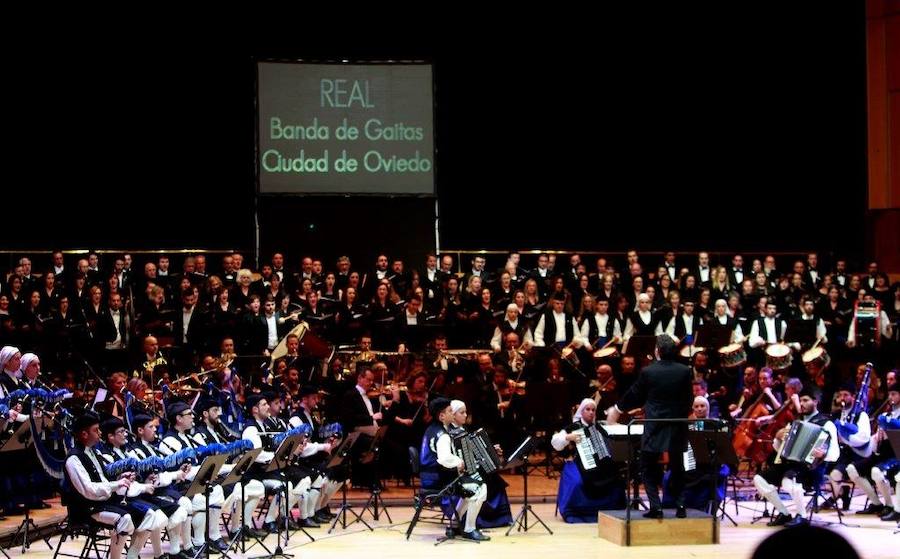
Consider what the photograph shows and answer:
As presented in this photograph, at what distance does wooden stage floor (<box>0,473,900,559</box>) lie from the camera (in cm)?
901

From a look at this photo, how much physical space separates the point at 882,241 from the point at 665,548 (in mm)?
12828

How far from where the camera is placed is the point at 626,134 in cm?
2061

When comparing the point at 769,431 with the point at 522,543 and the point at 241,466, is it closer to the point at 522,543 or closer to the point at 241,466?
the point at 522,543

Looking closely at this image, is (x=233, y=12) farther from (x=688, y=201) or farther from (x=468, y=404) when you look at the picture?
(x=468, y=404)

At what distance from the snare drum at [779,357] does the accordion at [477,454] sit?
5354 mm

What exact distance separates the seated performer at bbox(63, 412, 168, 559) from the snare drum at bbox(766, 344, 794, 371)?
8381 mm

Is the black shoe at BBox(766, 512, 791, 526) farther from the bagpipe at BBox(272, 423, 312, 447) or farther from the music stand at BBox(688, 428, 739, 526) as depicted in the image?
the bagpipe at BBox(272, 423, 312, 447)

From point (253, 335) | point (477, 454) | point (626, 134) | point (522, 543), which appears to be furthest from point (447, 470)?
point (626, 134)

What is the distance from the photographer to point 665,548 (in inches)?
355

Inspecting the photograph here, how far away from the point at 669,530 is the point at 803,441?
5.86ft

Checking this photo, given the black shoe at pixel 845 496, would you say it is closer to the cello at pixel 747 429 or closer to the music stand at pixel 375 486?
the cello at pixel 747 429

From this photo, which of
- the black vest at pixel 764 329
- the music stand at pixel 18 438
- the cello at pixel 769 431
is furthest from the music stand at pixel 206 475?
the black vest at pixel 764 329

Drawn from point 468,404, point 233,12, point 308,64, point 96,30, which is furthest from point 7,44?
point 468,404

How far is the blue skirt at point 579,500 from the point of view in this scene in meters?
10.7
